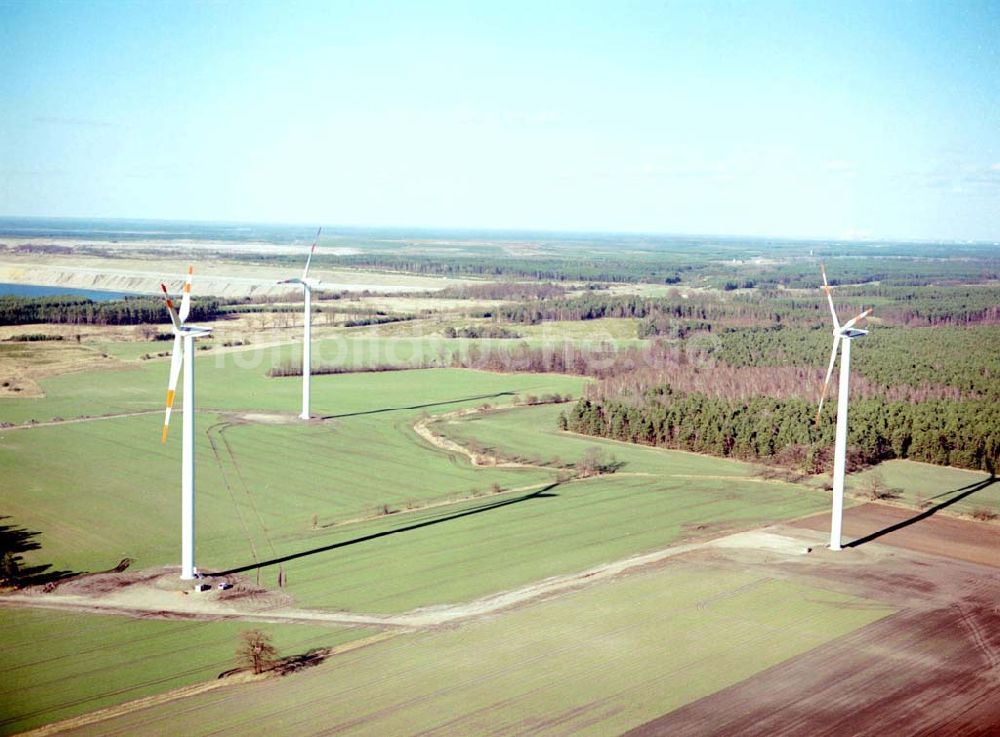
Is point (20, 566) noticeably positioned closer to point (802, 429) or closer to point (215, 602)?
point (215, 602)

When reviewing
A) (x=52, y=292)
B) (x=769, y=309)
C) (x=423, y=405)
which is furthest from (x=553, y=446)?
(x=769, y=309)

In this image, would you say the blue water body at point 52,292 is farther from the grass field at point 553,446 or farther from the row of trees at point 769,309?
the grass field at point 553,446

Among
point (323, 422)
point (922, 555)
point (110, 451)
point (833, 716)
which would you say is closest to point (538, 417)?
point (323, 422)

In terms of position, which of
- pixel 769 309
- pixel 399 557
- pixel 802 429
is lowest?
pixel 399 557

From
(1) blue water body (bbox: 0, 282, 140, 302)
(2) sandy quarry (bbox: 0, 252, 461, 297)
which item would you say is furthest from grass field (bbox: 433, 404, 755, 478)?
(2) sandy quarry (bbox: 0, 252, 461, 297)

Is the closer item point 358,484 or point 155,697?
point 155,697

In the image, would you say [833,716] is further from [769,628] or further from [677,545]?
[677,545]
